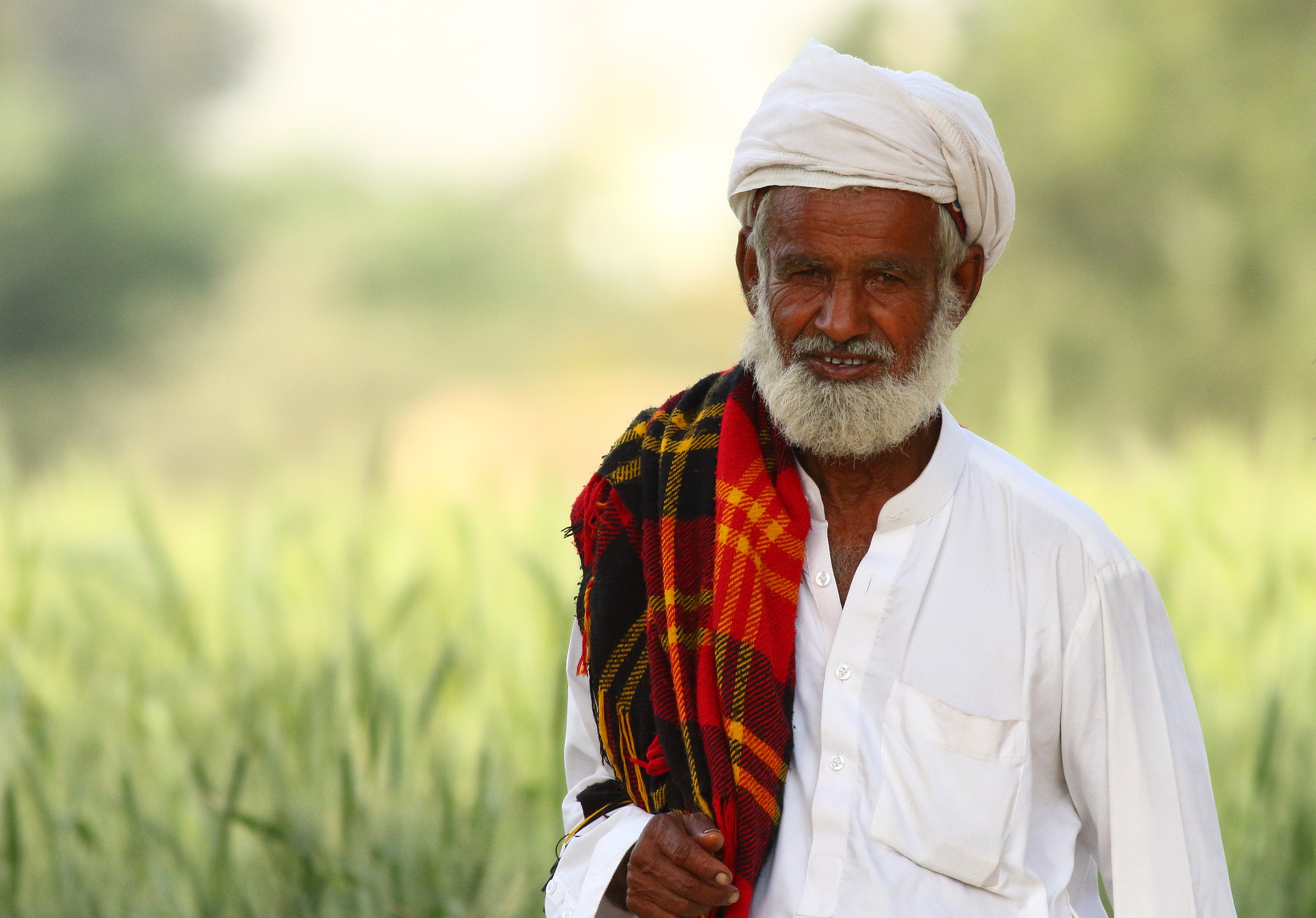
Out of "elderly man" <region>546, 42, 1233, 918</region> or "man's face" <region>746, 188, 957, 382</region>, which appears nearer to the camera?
"elderly man" <region>546, 42, 1233, 918</region>

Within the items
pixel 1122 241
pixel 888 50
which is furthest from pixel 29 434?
pixel 1122 241

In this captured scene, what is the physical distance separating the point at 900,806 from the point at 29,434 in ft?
34.7

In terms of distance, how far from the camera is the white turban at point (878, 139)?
5.41 ft

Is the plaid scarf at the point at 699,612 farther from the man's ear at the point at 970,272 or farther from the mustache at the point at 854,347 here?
the man's ear at the point at 970,272

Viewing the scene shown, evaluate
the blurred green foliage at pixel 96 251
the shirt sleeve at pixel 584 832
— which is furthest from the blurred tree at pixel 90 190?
the shirt sleeve at pixel 584 832

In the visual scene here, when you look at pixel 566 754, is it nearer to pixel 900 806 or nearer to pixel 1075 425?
pixel 900 806

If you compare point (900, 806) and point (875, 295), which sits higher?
point (875, 295)

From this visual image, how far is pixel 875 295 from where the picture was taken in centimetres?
167

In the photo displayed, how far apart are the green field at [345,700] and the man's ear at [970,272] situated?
3.82ft

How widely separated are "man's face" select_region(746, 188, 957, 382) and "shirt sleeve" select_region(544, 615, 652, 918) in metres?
0.56

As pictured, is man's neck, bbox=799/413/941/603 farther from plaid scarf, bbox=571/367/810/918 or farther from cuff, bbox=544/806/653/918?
cuff, bbox=544/806/653/918

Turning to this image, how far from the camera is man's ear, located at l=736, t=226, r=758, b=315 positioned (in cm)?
182

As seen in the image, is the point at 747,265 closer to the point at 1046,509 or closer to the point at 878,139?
the point at 878,139

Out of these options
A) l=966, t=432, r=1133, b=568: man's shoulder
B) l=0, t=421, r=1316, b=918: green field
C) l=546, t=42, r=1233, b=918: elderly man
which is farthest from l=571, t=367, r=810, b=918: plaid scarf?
l=0, t=421, r=1316, b=918: green field
